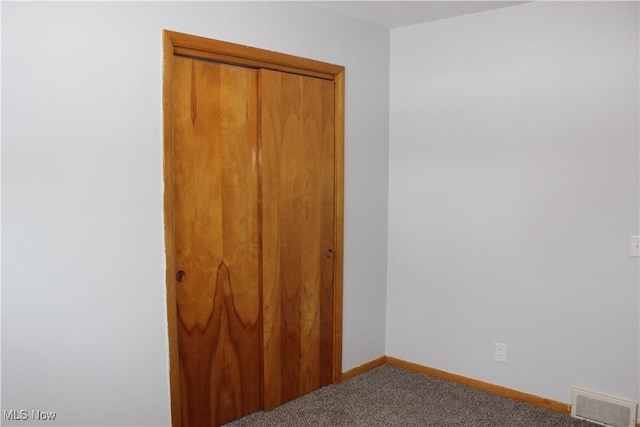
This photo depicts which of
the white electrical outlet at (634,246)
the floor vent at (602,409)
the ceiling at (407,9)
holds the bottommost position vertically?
the floor vent at (602,409)

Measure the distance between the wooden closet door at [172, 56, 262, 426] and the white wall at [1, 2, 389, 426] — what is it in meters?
0.16

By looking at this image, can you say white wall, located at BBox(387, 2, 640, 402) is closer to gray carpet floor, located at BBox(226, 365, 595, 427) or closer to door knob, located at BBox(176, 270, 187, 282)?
gray carpet floor, located at BBox(226, 365, 595, 427)

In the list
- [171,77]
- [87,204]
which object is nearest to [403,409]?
[87,204]

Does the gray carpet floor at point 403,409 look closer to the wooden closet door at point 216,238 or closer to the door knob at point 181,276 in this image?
the wooden closet door at point 216,238

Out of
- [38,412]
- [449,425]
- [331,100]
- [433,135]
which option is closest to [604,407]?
[449,425]

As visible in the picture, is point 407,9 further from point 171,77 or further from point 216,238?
point 216,238

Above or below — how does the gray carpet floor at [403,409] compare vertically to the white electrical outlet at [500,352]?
below

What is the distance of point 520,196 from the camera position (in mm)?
3092

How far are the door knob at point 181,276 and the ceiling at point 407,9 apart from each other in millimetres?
1722

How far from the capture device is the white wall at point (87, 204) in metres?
2.01

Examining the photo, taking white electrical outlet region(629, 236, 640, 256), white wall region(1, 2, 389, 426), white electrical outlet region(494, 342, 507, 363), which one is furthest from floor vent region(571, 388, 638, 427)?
white wall region(1, 2, 389, 426)

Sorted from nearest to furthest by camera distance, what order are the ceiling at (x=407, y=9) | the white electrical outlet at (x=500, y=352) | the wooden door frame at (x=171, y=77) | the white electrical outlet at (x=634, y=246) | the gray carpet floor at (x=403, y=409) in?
the wooden door frame at (x=171, y=77), the white electrical outlet at (x=634, y=246), the gray carpet floor at (x=403, y=409), the ceiling at (x=407, y=9), the white electrical outlet at (x=500, y=352)

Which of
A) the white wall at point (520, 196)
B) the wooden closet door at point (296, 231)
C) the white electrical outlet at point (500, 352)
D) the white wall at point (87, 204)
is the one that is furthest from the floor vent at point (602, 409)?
the white wall at point (87, 204)

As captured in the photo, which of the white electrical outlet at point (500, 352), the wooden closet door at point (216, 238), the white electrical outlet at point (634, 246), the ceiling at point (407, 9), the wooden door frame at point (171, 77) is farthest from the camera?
the white electrical outlet at point (500, 352)
